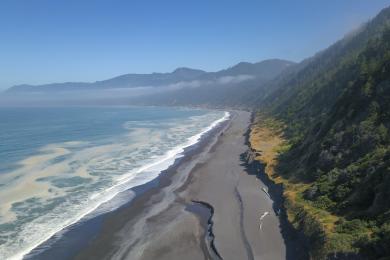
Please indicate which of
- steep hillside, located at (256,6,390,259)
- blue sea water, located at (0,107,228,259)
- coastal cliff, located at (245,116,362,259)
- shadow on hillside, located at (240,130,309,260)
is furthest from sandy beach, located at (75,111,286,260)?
blue sea water, located at (0,107,228,259)

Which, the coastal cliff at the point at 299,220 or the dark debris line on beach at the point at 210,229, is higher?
the coastal cliff at the point at 299,220

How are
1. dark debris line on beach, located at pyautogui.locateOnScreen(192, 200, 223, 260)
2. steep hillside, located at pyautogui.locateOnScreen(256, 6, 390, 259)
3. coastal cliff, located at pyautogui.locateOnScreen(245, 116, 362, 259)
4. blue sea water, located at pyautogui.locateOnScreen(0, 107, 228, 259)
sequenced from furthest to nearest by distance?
blue sea water, located at pyautogui.locateOnScreen(0, 107, 228, 259)
dark debris line on beach, located at pyautogui.locateOnScreen(192, 200, 223, 260)
coastal cliff, located at pyautogui.locateOnScreen(245, 116, 362, 259)
steep hillside, located at pyautogui.locateOnScreen(256, 6, 390, 259)

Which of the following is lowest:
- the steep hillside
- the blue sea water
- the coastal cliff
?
the blue sea water

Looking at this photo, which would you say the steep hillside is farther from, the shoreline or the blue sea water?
the blue sea water

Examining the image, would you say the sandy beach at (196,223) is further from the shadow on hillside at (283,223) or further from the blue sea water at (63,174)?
the blue sea water at (63,174)

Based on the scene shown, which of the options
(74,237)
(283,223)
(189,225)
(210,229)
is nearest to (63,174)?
(74,237)

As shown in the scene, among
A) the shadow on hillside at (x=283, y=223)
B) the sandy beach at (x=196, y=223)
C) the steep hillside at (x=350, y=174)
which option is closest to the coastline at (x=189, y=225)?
the sandy beach at (x=196, y=223)

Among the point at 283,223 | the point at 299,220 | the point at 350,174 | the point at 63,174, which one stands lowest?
the point at 63,174

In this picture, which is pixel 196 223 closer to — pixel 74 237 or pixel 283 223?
pixel 283 223
